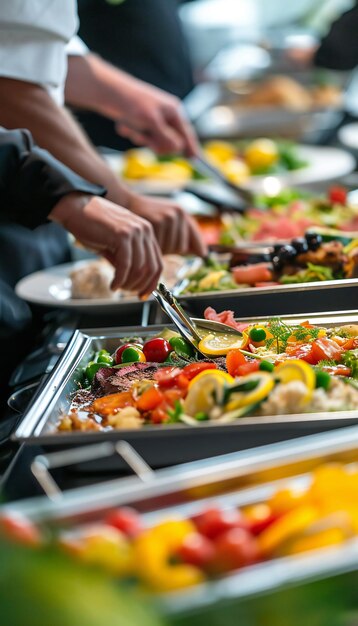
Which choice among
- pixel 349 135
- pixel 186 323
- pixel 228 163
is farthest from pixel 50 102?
pixel 349 135

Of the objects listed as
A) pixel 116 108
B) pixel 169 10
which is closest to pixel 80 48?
pixel 116 108

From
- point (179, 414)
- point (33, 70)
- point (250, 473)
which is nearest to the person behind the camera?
point (250, 473)

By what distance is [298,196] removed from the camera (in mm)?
3459

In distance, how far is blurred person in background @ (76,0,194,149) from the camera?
440cm

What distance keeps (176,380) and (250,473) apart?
0.50 m

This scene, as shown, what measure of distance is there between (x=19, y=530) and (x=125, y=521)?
121 mm

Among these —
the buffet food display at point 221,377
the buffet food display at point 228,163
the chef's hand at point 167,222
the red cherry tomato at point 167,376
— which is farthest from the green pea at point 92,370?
the buffet food display at point 228,163

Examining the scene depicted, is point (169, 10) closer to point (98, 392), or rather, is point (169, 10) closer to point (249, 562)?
point (98, 392)

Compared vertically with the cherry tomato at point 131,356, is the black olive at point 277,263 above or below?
below

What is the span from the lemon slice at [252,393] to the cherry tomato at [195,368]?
0.17 m

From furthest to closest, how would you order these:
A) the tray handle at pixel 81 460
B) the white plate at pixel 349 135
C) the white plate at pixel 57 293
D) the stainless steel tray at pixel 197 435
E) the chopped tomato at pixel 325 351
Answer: the white plate at pixel 349 135, the white plate at pixel 57 293, the chopped tomato at pixel 325 351, the stainless steel tray at pixel 197 435, the tray handle at pixel 81 460

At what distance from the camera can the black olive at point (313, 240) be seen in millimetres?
2336

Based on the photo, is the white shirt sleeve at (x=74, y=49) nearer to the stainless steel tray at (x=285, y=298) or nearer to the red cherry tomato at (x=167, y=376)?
the stainless steel tray at (x=285, y=298)

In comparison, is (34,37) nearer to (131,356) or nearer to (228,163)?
(131,356)
